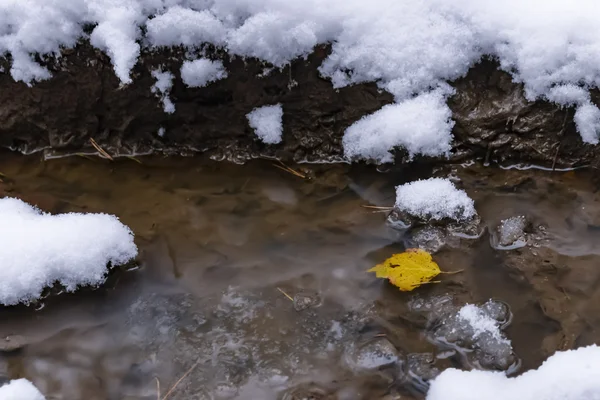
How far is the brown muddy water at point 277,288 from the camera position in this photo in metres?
1.96

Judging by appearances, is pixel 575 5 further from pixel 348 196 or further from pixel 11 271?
pixel 11 271

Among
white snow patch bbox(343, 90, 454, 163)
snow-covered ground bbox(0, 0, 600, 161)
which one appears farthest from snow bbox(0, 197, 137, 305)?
white snow patch bbox(343, 90, 454, 163)

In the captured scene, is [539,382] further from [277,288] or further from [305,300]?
[277,288]

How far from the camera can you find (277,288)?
7.10ft

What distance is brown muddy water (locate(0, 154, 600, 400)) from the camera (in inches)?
77.1

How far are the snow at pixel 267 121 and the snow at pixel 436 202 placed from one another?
62 centimetres

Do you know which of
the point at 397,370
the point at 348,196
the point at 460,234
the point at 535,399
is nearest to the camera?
the point at 535,399

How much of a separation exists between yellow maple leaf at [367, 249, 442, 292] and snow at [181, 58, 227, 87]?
1050mm

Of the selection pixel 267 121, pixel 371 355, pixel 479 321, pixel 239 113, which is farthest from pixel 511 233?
pixel 239 113

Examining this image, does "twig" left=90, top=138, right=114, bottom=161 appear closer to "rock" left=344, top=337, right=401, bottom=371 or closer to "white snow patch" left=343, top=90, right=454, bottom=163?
"white snow patch" left=343, top=90, right=454, bottom=163

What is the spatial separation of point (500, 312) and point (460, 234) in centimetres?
35

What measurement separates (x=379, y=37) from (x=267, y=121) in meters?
0.60

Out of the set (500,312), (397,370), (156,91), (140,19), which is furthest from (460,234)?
(140,19)

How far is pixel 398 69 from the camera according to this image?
229cm
